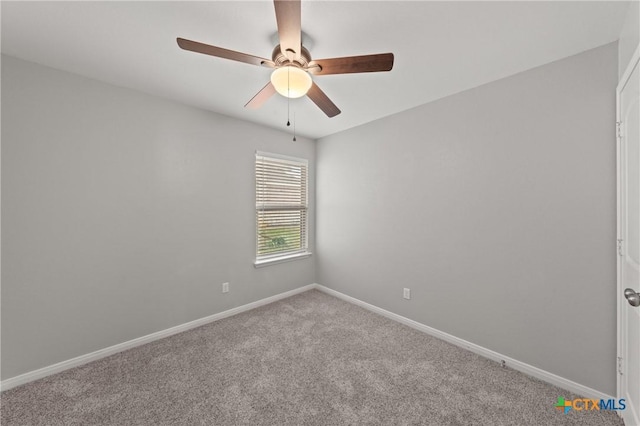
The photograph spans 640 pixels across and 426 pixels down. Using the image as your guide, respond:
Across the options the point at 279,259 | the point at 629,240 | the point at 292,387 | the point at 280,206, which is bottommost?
the point at 292,387

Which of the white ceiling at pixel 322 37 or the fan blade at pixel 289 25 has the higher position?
the white ceiling at pixel 322 37

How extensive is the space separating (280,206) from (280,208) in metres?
0.03

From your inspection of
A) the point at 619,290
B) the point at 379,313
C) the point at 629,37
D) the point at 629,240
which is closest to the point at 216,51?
the point at 629,37

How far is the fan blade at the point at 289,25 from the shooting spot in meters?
1.06

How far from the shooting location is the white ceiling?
53.9 inches

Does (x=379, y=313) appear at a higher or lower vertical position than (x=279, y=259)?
lower

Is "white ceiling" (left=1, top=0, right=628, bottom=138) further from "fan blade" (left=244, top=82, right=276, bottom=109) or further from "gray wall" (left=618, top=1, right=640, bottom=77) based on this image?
"fan blade" (left=244, top=82, right=276, bottom=109)

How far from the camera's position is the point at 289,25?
3.83 feet

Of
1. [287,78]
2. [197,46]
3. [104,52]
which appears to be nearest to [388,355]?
[287,78]

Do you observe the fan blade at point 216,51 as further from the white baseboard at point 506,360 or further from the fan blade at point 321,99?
the white baseboard at point 506,360

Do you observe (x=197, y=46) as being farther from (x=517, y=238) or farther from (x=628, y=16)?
(x=517, y=238)

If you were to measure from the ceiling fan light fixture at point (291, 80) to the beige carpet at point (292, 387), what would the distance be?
2142 millimetres

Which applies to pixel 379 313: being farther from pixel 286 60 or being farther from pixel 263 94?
pixel 286 60

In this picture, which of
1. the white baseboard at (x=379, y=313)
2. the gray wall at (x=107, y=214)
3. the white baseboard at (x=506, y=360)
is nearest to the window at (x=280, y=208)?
the gray wall at (x=107, y=214)
